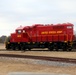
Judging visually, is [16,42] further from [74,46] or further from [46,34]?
[74,46]

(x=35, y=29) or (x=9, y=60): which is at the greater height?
(x=35, y=29)

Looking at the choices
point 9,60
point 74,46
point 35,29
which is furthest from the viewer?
point 35,29

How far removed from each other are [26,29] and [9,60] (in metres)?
20.5

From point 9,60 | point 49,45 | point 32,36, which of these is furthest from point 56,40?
point 9,60

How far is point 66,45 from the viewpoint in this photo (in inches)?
1553

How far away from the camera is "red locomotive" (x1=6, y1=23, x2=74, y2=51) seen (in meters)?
39.7

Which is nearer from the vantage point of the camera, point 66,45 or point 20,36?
point 66,45

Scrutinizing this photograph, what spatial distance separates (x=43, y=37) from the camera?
41.4m

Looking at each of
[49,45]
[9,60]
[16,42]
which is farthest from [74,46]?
[9,60]

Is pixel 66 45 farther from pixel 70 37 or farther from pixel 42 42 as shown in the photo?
pixel 42 42

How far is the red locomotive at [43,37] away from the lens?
39688 mm

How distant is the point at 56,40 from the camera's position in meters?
40.4

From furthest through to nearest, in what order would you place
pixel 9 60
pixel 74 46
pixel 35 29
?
1. pixel 35 29
2. pixel 74 46
3. pixel 9 60

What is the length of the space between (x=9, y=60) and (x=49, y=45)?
60.1ft
